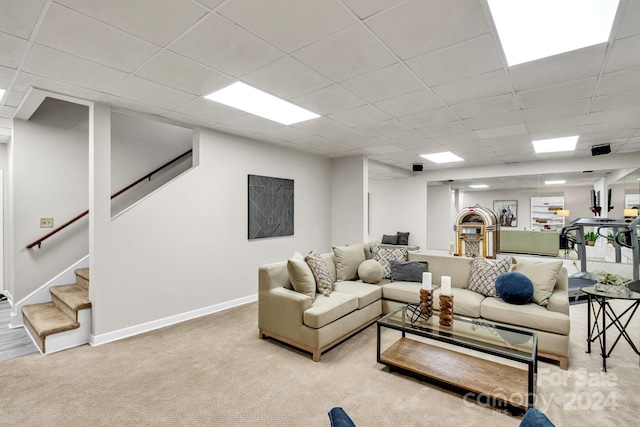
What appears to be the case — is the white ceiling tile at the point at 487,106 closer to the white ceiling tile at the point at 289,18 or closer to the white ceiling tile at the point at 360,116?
the white ceiling tile at the point at 360,116

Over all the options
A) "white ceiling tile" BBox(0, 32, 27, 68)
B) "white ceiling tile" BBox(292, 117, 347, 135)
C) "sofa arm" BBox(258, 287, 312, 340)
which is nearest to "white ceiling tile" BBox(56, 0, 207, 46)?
"white ceiling tile" BBox(0, 32, 27, 68)

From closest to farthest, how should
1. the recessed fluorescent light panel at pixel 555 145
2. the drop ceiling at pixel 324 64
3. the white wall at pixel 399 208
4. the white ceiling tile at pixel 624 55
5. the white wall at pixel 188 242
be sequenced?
the drop ceiling at pixel 324 64 → the white ceiling tile at pixel 624 55 → the white wall at pixel 188 242 → the recessed fluorescent light panel at pixel 555 145 → the white wall at pixel 399 208

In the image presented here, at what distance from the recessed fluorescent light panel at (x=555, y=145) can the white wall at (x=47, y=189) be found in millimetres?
6769

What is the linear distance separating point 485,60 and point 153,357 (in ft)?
12.6

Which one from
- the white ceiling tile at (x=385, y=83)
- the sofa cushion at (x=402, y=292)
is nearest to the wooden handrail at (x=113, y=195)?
the white ceiling tile at (x=385, y=83)

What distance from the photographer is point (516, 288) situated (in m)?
3.03

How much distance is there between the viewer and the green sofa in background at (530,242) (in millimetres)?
5391

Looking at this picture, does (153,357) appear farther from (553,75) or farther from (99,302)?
(553,75)

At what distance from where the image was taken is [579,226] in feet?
16.1

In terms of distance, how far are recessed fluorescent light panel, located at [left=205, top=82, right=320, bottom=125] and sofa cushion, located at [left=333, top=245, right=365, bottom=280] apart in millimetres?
1808

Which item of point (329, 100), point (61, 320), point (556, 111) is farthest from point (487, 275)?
point (61, 320)

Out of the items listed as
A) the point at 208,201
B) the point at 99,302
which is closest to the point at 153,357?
the point at 99,302

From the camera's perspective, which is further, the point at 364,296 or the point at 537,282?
the point at 364,296

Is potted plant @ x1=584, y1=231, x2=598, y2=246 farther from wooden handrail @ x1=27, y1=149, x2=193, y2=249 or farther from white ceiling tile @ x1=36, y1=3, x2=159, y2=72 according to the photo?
wooden handrail @ x1=27, y1=149, x2=193, y2=249
